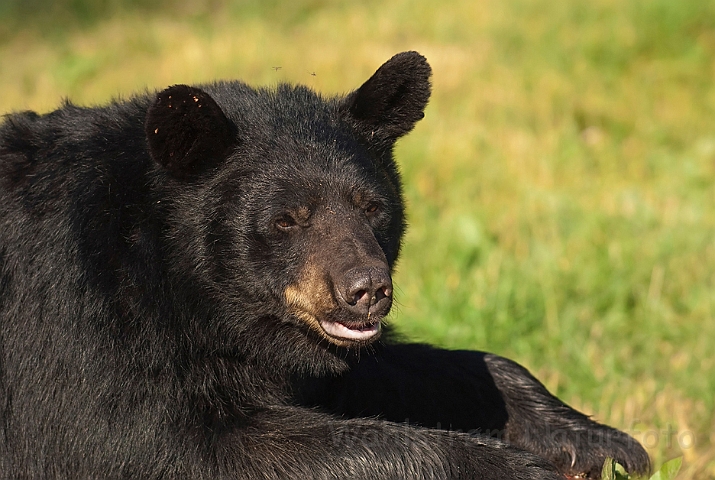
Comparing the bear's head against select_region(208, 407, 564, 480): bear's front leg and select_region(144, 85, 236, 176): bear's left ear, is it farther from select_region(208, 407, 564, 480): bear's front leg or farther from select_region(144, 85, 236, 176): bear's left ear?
select_region(208, 407, 564, 480): bear's front leg

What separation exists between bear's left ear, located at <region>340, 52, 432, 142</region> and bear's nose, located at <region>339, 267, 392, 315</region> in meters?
0.96

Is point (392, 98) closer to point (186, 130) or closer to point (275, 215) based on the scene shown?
point (275, 215)

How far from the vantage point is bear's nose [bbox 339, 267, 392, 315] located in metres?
3.49

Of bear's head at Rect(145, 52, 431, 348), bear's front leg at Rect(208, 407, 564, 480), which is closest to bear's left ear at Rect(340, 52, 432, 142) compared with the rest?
bear's head at Rect(145, 52, 431, 348)

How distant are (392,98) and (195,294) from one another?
1220mm

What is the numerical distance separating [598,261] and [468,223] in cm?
113

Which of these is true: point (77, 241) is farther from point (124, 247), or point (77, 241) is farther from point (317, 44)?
point (317, 44)

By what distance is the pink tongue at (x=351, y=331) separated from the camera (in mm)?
3631

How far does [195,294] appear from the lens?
387 cm

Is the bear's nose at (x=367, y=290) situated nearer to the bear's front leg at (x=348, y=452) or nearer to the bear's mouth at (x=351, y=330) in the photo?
the bear's mouth at (x=351, y=330)

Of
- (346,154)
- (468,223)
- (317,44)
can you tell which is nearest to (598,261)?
(468,223)

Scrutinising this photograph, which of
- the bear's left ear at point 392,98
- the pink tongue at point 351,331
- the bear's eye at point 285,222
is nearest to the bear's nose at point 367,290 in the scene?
the pink tongue at point 351,331

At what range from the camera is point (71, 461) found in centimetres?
374

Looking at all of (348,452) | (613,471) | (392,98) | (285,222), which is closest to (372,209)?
(285,222)
